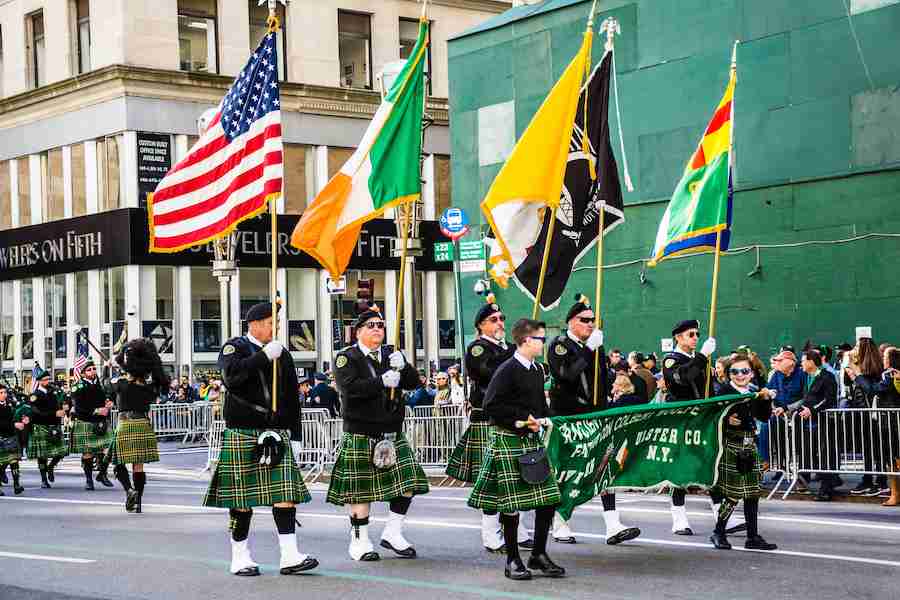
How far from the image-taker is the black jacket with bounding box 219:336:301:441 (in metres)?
9.93

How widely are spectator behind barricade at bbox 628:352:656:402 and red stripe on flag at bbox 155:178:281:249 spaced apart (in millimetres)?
6898

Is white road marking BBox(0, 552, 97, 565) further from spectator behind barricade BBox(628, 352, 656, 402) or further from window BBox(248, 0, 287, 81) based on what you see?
window BBox(248, 0, 287, 81)

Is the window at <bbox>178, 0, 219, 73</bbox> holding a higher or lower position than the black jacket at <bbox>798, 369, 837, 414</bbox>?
higher

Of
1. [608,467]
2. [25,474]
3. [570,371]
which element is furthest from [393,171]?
[25,474]

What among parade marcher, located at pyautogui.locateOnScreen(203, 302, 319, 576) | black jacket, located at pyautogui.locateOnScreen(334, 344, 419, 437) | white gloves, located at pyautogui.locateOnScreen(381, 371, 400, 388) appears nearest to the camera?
parade marcher, located at pyautogui.locateOnScreen(203, 302, 319, 576)

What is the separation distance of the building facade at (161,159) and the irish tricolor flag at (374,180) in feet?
84.6

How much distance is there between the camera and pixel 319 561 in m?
10.8

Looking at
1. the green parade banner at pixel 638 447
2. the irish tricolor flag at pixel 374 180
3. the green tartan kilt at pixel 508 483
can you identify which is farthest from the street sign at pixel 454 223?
the green tartan kilt at pixel 508 483

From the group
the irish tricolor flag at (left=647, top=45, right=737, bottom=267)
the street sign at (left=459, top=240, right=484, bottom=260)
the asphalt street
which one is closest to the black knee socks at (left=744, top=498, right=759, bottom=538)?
the asphalt street

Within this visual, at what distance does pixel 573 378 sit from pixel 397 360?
5.00 feet

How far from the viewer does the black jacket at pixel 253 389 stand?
993 cm

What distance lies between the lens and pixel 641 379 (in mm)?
17516

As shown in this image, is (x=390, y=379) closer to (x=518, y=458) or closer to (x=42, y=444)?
(x=518, y=458)

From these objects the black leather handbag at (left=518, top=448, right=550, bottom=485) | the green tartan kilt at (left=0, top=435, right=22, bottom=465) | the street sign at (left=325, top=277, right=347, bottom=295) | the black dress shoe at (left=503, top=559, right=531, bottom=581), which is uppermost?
the street sign at (left=325, top=277, right=347, bottom=295)
